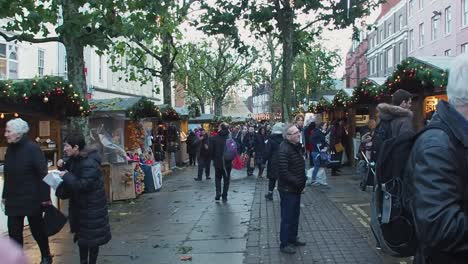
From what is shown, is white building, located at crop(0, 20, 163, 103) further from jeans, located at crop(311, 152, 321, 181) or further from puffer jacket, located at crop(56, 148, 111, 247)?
puffer jacket, located at crop(56, 148, 111, 247)

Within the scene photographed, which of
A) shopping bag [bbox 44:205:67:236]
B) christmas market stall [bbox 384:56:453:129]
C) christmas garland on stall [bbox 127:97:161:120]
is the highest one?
christmas market stall [bbox 384:56:453:129]

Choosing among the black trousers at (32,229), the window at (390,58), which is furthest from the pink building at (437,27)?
the black trousers at (32,229)

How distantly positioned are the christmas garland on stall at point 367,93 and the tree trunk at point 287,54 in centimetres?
259

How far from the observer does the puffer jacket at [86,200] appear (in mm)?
5199

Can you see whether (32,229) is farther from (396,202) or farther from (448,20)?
(448,20)

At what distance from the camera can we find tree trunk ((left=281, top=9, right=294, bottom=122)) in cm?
1819

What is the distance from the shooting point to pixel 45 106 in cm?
1100

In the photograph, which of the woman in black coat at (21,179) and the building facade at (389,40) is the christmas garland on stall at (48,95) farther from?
the building facade at (389,40)

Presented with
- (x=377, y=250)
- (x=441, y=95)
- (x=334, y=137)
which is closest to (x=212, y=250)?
(x=377, y=250)

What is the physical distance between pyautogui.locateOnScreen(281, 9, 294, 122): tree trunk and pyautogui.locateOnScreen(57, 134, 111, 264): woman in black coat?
45.5ft

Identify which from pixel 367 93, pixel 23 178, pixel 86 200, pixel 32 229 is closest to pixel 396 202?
pixel 86 200

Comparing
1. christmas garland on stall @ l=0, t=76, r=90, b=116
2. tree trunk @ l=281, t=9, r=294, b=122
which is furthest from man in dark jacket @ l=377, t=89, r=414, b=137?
tree trunk @ l=281, t=9, r=294, b=122

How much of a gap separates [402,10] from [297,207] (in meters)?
48.1

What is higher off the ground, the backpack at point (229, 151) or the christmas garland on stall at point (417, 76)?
the christmas garland on stall at point (417, 76)
